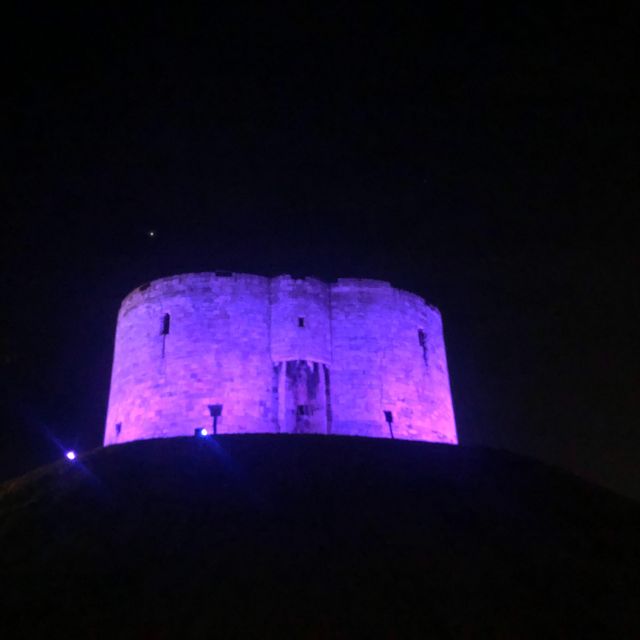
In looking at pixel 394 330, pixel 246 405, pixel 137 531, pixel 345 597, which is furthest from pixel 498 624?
pixel 394 330

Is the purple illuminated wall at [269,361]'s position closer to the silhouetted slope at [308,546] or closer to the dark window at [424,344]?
the dark window at [424,344]

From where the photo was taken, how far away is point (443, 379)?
29.5 meters

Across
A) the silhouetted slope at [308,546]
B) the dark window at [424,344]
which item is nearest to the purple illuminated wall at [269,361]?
the dark window at [424,344]

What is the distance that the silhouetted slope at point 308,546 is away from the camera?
1152cm

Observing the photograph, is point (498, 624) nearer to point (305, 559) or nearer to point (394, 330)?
point (305, 559)

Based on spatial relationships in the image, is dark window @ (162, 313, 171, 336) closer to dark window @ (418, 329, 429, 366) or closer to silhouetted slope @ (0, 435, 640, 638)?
silhouetted slope @ (0, 435, 640, 638)

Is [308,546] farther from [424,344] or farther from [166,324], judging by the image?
[424,344]

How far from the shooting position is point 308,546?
13727 millimetres

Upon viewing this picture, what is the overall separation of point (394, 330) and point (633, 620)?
55.1ft

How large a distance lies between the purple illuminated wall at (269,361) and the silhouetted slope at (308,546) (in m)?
5.33

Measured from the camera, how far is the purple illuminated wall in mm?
25062

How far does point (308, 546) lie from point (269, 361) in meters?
12.6

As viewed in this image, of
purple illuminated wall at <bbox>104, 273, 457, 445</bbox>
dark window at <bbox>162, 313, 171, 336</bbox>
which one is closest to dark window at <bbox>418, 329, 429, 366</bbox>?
purple illuminated wall at <bbox>104, 273, 457, 445</bbox>

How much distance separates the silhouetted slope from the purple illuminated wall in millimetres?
5326
